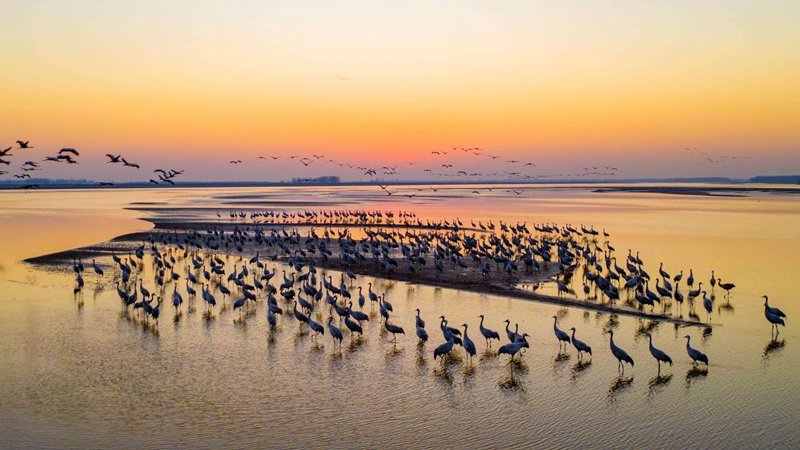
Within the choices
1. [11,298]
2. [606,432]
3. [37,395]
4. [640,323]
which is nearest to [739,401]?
[606,432]

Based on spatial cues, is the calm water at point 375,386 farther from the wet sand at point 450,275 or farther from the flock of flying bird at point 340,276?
the wet sand at point 450,275

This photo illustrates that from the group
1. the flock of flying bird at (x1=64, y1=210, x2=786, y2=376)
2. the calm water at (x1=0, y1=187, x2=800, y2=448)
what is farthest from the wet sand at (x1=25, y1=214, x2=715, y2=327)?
the calm water at (x1=0, y1=187, x2=800, y2=448)

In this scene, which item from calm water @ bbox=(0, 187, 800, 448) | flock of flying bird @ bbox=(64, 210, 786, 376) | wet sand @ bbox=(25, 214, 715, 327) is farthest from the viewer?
wet sand @ bbox=(25, 214, 715, 327)

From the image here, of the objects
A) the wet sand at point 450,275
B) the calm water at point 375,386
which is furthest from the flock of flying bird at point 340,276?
the calm water at point 375,386

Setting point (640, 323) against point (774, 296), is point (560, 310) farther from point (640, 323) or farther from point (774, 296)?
point (774, 296)

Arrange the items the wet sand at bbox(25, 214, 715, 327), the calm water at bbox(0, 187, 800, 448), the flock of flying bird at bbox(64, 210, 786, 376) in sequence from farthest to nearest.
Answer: the wet sand at bbox(25, 214, 715, 327) < the flock of flying bird at bbox(64, 210, 786, 376) < the calm water at bbox(0, 187, 800, 448)

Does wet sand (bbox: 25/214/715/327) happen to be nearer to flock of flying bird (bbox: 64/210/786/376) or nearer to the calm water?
flock of flying bird (bbox: 64/210/786/376)

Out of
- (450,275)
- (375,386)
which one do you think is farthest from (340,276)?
(375,386)

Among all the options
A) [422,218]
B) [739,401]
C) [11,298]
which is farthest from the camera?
[422,218]
